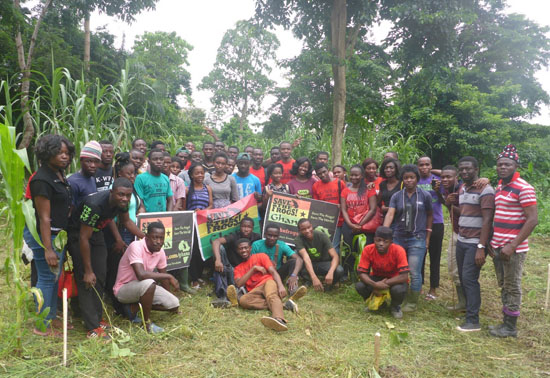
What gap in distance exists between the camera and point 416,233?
186 inches

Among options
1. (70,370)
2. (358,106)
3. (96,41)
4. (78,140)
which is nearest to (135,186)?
(78,140)

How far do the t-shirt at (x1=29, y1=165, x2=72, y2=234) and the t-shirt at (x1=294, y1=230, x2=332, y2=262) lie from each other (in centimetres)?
307

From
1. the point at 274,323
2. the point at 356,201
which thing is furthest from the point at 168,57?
the point at 274,323

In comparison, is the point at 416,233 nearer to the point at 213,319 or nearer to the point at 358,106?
the point at 213,319

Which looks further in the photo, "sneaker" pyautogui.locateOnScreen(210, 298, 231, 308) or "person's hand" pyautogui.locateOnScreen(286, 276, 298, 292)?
"person's hand" pyautogui.locateOnScreen(286, 276, 298, 292)

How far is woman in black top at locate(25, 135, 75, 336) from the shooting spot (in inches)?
123

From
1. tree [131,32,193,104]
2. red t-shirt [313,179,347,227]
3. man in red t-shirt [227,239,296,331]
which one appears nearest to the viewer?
man in red t-shirt [227,239,296,331]

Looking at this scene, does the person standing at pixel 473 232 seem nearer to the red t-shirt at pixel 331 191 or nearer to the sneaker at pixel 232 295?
the red t-shirt at pixel 331 191

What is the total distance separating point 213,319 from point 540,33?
2195 cm

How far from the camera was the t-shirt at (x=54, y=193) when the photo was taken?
10.3ft

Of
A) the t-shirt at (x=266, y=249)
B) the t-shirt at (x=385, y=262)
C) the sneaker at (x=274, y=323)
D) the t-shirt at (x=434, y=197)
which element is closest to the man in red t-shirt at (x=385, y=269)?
the t-shirt at (x=385, y=262)

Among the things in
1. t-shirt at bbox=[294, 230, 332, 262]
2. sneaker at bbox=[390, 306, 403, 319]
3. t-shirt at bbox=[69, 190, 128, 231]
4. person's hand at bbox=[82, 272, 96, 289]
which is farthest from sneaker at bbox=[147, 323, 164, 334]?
sneaker at bbox=[390, 306, 403, 319]

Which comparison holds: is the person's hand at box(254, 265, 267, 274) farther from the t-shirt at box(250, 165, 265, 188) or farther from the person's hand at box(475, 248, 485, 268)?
the person's hand at box(475, 248, 485, 268)

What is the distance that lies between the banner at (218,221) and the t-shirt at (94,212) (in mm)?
1886
